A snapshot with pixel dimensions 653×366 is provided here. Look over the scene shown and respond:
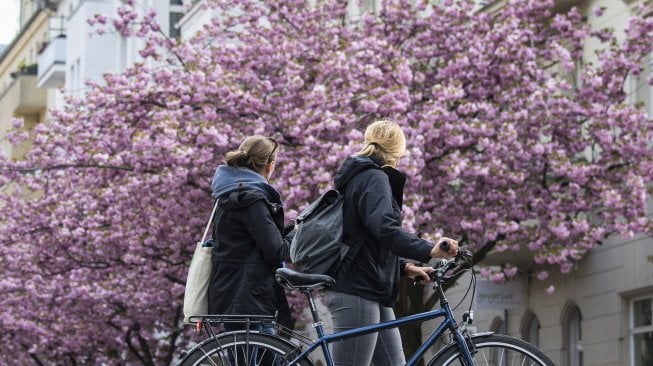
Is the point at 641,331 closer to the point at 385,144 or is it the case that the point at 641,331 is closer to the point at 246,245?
the point at 246,245

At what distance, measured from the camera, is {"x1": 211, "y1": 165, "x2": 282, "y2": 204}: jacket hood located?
10.3 metres

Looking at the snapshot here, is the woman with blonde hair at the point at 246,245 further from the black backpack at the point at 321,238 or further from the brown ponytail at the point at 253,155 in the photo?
the black backpack at the point at 321,238

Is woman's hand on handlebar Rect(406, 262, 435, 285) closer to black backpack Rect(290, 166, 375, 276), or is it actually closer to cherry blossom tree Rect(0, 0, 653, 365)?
black backpack Rect(290, 166, 375, 276)

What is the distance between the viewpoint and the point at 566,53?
85.1 feet

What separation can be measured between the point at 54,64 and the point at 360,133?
Result: 137 ft

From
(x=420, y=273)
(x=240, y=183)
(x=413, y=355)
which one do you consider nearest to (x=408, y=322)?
(x=413, y=355)

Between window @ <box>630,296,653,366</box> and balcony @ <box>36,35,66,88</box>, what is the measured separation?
39.3 metres

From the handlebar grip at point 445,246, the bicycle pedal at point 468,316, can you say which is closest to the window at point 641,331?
the bicycle pedal at point 468,316

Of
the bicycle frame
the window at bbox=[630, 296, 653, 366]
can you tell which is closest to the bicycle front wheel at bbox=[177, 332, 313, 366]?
the bicycle frame

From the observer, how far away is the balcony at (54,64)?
63719 mm

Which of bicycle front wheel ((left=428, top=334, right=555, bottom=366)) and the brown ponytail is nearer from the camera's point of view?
bicycle front wheel ((left=428, top=334, right=555, bottom=366))

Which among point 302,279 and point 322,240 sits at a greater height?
point 322,240

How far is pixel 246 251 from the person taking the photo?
1033 centimetres

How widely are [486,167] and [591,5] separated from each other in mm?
5376
